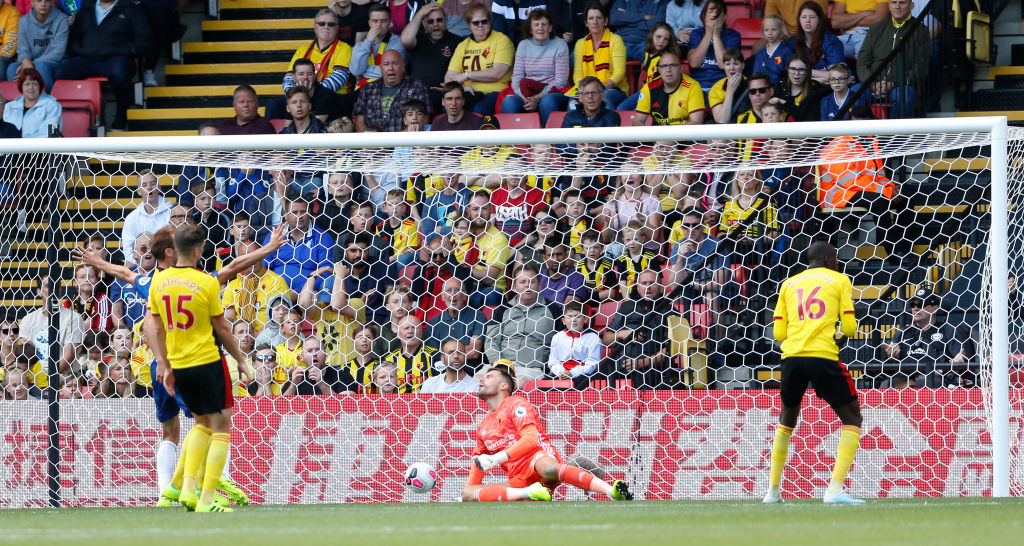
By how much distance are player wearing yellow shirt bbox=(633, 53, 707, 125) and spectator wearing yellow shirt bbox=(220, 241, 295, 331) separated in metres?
3.93

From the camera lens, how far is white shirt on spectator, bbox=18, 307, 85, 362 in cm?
966

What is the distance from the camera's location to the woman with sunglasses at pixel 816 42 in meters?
12.5

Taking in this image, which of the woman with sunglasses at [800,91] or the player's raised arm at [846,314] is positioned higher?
the woman with sunglasses at [800,91]

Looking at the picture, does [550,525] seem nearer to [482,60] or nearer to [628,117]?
[628,117]

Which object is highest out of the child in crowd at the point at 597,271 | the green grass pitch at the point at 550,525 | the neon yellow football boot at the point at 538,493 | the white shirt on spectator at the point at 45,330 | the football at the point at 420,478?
the child in crowd at the point at 597,271

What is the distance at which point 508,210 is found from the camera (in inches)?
425

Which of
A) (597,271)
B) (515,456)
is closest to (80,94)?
(597,271)

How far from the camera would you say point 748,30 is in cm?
1377

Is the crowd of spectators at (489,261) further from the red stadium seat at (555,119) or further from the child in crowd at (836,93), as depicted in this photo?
the red stadium seat at (555,119)

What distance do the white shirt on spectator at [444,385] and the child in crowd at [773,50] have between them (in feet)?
15.0

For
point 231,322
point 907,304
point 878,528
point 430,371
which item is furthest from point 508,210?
point 878,528

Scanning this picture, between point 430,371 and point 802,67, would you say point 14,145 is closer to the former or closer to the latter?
point 430,371

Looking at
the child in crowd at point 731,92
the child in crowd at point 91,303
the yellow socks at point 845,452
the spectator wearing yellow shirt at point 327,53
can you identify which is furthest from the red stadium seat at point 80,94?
the yellow socks at point 845,452

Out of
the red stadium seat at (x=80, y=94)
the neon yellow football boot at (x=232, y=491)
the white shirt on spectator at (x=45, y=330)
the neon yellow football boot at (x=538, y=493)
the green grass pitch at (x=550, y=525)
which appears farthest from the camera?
the red stadium seat at (x=80, y=94)
